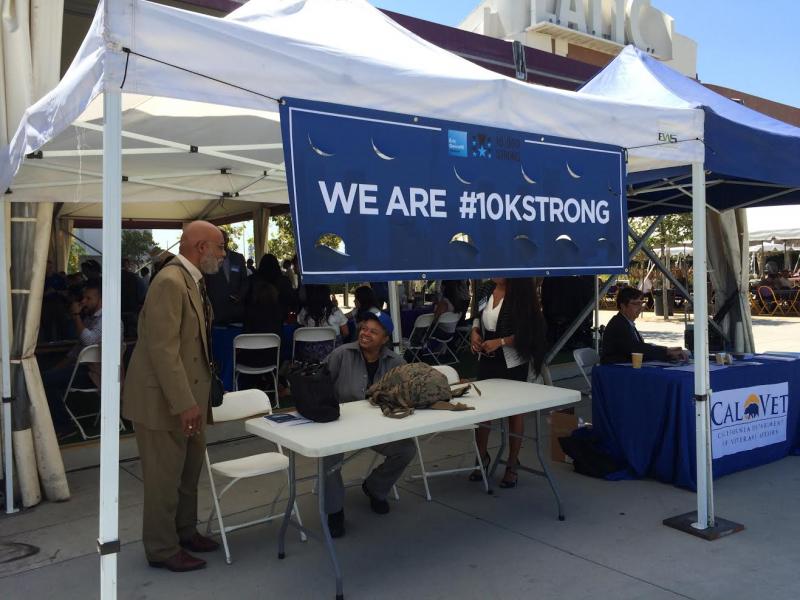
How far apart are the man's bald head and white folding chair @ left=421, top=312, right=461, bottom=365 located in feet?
19.0

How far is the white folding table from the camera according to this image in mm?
2982

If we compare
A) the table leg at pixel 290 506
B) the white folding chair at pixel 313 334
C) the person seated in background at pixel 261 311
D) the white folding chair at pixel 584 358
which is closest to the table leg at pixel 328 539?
the table leg at pixel 290 506

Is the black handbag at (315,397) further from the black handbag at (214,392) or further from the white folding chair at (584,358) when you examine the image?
the white folding chair at (584,358)

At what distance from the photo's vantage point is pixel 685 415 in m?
4.44

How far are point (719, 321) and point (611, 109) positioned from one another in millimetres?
5335

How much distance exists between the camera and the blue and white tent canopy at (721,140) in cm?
392

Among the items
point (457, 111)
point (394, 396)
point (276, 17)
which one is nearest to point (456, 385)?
point (394, 396)

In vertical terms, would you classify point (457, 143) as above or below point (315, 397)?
above

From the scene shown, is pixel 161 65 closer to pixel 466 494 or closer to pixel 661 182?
pixel 466 494

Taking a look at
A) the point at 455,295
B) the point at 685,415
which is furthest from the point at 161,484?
the point at 455,295

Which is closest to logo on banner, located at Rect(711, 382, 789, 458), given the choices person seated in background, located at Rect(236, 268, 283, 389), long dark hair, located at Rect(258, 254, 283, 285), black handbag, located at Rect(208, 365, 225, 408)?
black handbag, located at Rect(208, 365, 225, 408)

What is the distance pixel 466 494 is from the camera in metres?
4.50

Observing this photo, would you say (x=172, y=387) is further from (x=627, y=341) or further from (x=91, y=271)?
(x=91, y=271)

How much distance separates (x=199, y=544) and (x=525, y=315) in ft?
8.03
